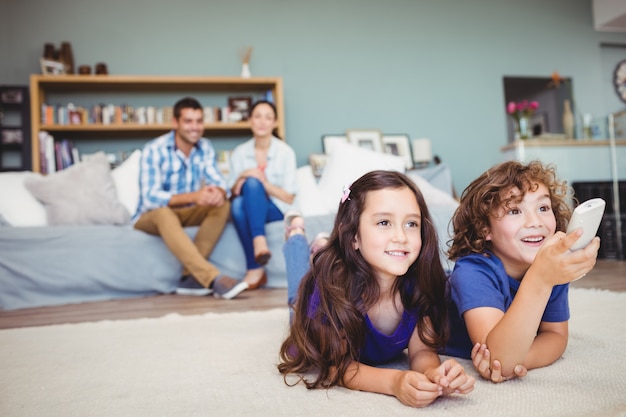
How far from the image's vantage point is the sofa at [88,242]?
267 cm

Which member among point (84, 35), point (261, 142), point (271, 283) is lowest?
point (271, 283)

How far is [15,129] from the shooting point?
4.05m

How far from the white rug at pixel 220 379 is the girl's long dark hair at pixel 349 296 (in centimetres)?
7

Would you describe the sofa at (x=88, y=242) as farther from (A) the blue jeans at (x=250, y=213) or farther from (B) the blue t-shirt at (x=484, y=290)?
(B) the blue t-shirt at (x=484, y=290)

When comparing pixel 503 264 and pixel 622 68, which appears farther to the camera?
pixel 622 68

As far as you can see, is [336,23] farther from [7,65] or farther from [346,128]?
[7,65]

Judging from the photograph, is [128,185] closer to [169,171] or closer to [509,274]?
[169,171]

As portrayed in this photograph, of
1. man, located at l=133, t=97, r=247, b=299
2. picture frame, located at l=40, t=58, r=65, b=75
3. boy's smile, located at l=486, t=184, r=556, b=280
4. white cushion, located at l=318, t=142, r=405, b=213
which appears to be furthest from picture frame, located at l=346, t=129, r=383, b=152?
boy's smile, located at l=486, t=184, r=556, b=280

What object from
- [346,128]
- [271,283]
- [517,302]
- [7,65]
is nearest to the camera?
[517,302]

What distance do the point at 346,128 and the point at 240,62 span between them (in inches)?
43.6

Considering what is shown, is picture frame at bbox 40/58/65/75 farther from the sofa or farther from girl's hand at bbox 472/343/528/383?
girl's hand at bbox 472/343/528/383

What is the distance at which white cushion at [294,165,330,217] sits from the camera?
127 inches

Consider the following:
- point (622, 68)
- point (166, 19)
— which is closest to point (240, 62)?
point (166, 19)

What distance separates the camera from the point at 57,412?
0.95 m
